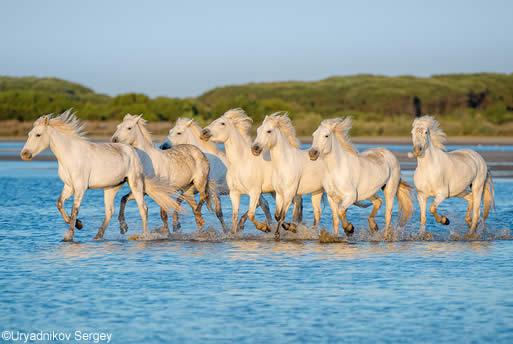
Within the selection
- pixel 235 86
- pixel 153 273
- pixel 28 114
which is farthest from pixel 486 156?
pixel 235 86

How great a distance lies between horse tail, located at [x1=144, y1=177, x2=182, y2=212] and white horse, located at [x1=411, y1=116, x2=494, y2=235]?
3.40 metres

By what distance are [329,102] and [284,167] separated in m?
82.5

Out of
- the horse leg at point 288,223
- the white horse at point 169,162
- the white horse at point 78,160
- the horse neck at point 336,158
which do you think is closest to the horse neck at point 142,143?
the white horse at point 169,162

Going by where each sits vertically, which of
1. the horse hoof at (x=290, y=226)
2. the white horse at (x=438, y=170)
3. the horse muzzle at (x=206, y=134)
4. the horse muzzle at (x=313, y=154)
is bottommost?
the horse hoof at (x=290, y=226)

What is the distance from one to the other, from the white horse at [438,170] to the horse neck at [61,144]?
457 cm

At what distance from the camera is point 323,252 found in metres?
11.7

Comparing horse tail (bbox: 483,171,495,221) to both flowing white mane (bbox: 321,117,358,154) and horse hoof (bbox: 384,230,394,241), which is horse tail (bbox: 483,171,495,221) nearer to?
horse hoof (bbox: 384,230,394,241)

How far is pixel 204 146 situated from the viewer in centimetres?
1513

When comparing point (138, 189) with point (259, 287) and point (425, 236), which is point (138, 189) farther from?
point (259, 287)

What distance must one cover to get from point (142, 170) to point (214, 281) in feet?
12.7

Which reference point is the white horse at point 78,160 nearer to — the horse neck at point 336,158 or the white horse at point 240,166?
the white horse at point 240,166

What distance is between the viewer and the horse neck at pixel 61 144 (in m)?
12.4

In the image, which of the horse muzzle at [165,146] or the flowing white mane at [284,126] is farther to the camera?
the horse muzzle at [165,146]

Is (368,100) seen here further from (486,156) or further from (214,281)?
(214,281)
